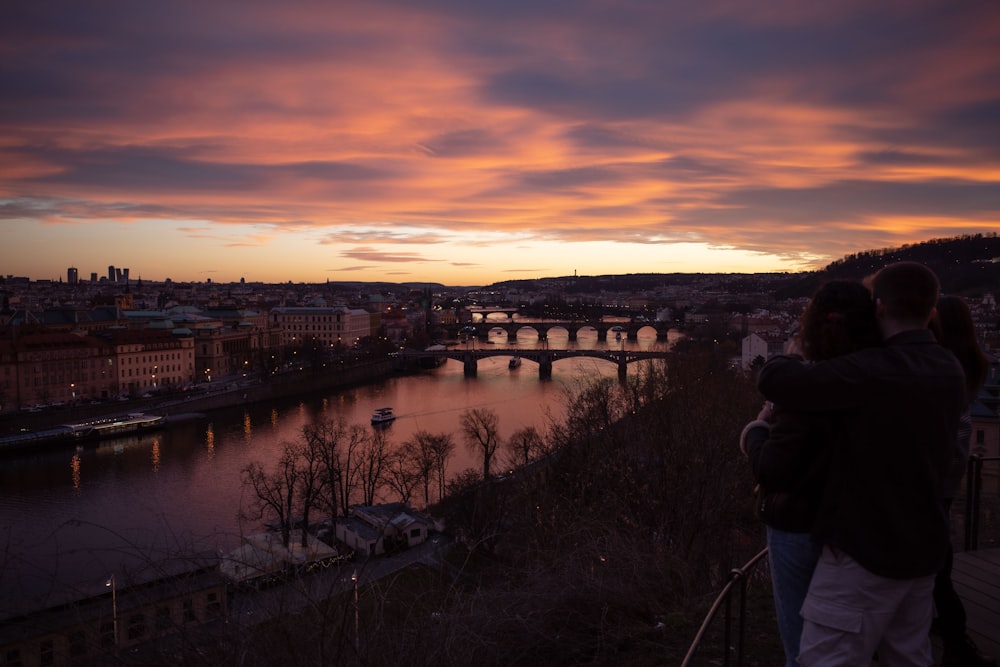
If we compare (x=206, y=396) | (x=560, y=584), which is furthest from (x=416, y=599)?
(x=206, y=396)

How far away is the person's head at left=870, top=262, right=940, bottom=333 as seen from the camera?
86 cm

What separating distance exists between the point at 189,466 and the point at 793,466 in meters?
12.1

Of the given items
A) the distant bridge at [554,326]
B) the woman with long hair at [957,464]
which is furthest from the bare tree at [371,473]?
the distant bridge at [554,326]

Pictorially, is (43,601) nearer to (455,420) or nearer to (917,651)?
(917,651)

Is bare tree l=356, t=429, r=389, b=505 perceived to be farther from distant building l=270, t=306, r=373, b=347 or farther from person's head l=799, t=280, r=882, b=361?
distant building l=270, t=306, r=373, b=347

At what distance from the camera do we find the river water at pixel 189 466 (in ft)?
23.9

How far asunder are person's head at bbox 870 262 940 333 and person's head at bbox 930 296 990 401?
0.37 m

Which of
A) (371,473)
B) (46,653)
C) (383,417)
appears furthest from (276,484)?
(46,653)

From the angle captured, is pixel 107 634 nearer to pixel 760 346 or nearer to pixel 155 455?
pixel 155 455

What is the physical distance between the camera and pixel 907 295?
2.85ft

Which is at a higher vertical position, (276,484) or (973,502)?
(973,502)

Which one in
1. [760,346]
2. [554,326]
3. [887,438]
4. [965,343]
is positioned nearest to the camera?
[887,438]

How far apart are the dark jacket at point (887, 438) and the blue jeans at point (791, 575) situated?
0.08 m

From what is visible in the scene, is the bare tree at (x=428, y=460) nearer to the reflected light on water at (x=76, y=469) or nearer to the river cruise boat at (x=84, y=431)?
the reflected light on water at (x=76, y=469)
